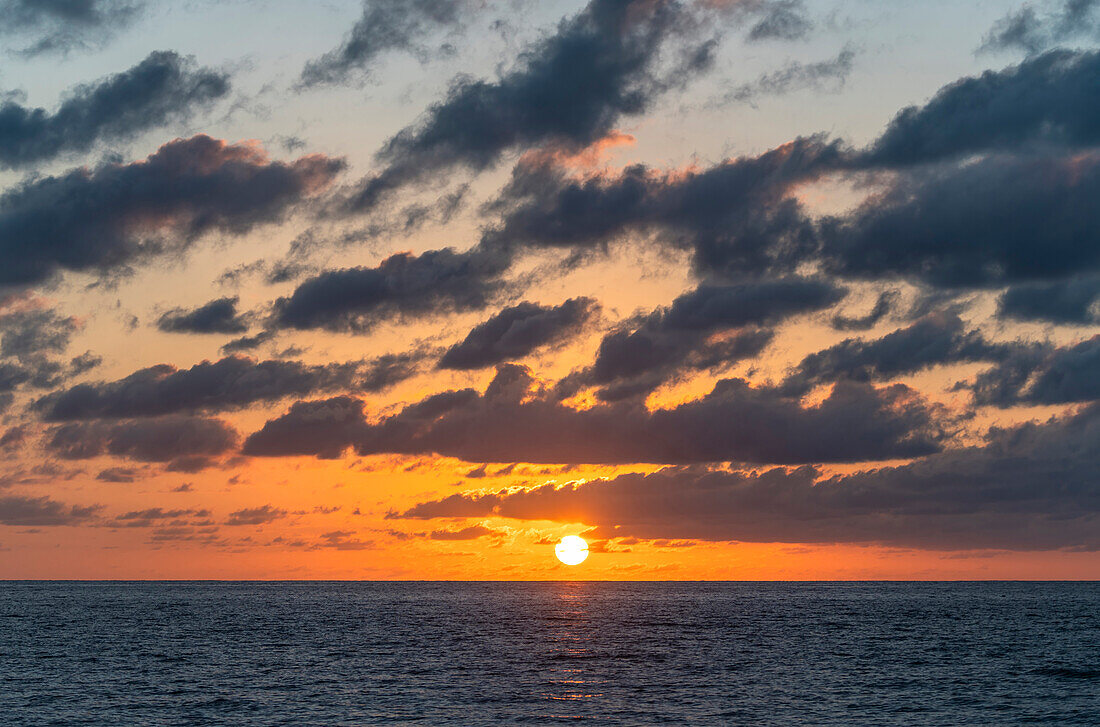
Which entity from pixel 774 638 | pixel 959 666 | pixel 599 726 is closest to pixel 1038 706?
pixel 959 666

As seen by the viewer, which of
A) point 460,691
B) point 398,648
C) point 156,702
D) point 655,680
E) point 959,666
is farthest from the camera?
point 398,648

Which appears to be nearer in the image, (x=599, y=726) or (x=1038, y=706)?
(x=599, y=726)

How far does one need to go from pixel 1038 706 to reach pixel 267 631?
12138 cm

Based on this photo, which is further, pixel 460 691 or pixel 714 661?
pixel 714 661

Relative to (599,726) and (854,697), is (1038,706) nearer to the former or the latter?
(854,697)

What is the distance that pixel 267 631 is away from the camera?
172m

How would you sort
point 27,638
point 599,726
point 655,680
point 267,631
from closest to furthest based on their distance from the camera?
point 599,726, point 655,680, point 27,638, point 267,631

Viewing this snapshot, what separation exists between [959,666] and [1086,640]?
5294cm

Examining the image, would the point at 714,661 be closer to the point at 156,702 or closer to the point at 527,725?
the point at 527,725

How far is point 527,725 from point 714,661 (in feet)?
160

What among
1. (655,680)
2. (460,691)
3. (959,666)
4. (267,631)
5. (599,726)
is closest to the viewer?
(599,726)

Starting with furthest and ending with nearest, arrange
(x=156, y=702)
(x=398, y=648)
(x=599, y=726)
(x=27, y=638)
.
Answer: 1. (x=27, y=638)
2. (x=398, y=648)
3. (x=156, y=702)
4. (x=599, y=726)

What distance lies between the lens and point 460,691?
93875 mm

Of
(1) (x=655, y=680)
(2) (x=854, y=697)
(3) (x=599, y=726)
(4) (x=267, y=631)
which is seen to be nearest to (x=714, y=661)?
(1) (x=655, y=680)
